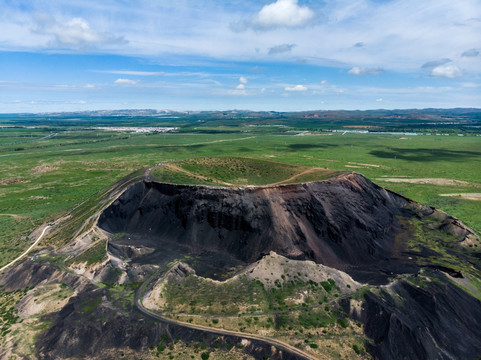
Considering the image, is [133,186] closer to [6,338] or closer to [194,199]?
[194,199]

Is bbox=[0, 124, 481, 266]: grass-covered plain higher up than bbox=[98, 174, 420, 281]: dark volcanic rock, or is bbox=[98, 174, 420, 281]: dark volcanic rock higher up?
bbox=[98, 174, 420, 281]: dark volcanic rock

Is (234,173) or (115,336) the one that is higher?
(234,173)

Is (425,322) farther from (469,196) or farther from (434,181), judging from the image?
(434,181)

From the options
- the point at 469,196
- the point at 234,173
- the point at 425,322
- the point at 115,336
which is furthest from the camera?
the point at 469,196

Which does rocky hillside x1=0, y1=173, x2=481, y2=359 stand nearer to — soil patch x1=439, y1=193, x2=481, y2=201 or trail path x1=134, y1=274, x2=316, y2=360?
trail path x1=134, y1=274, x2=316, y2=360

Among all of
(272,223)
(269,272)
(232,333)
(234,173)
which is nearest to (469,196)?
(234,173)

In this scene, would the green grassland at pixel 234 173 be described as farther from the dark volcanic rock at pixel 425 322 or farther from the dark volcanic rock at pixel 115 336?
the dark volcanic rock at pixel 115 336

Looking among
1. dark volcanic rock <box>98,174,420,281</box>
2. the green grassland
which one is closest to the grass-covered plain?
the green grassland

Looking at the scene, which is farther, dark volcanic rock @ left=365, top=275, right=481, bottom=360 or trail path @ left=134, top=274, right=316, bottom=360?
dark volcanic rock @ left=365, top=275, right=481, bottom=360

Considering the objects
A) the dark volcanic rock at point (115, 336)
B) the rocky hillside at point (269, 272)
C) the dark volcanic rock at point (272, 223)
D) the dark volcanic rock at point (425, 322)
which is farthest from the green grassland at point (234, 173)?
the dark volcanic rock at point (115, 336)

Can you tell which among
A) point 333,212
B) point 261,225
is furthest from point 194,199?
point 333,212
